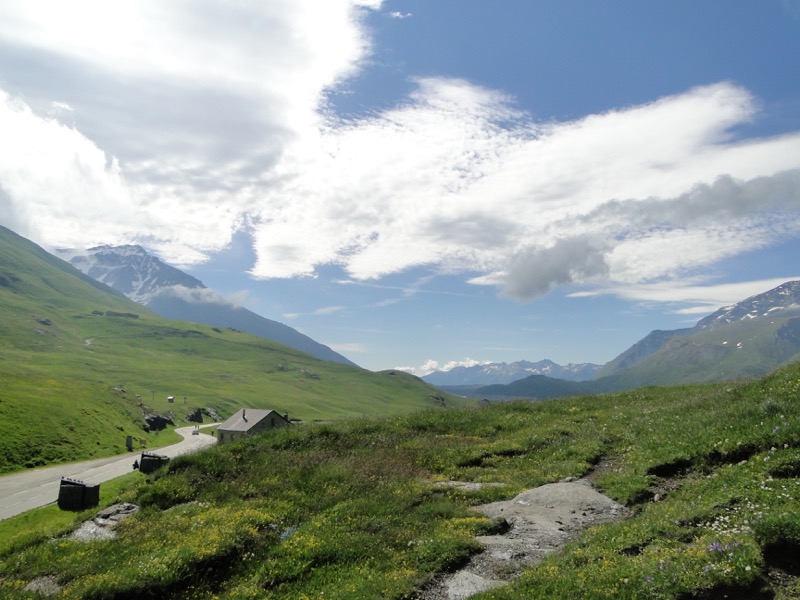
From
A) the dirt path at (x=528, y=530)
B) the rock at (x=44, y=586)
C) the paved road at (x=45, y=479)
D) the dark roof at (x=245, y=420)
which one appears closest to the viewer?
the dirt path at (x=528, y=530)

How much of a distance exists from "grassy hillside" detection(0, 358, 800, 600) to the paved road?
27.5 metres

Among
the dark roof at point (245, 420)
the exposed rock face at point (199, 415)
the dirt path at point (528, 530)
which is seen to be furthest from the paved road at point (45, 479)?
the exposed rock face at point (199, 415)

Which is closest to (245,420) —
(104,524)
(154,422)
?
(154,422)

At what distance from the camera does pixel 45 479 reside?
71188 millimetres

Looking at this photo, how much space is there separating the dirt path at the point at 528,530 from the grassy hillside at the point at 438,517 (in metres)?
0.54

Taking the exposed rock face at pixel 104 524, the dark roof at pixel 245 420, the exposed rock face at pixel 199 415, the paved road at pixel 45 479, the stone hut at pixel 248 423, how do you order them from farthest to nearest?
the exposed rock face at pixel 199 415 < the dark roof at pixel 245 420 < the stone hut at pixel 248 423 < the paved road at pixel 45 479 < the exposed rock face at pixel 104 524

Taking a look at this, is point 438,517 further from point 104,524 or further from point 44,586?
point 104,524

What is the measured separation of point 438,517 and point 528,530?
3.36 metres

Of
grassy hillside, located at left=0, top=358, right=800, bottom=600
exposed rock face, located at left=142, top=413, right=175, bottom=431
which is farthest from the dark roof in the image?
grassy hillside, located at left=0, top=358, right=800, bottom=600

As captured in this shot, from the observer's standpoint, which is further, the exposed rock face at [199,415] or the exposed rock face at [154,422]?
the exposed rock face at [199,415]

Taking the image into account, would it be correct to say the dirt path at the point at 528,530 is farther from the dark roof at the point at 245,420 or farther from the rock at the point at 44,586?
the dark roof at the point at 245,420

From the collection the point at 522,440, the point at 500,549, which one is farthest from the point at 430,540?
the point at 522,440

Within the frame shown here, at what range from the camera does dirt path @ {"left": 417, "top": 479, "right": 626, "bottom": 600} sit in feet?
41.8

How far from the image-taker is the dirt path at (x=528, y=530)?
12.7 meters
